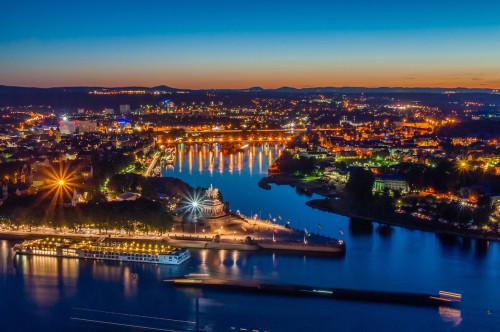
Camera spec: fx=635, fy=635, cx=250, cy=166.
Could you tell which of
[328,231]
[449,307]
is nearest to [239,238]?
[328,231]

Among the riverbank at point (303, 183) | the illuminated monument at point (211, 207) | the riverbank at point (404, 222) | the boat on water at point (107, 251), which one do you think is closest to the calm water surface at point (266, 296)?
the boat on water at point (107, 251)

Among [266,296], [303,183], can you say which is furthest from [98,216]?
[303,183]

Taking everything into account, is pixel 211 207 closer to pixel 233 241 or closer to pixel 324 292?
pixel 233 241

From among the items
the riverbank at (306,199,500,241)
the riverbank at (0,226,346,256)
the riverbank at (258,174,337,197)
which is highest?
the riverbank at (0,226,346,256)

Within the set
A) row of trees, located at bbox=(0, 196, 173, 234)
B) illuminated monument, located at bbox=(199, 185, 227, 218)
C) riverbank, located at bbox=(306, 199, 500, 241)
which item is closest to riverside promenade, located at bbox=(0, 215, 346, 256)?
row of trees, located at bbox=(0, 196, 173, 234)

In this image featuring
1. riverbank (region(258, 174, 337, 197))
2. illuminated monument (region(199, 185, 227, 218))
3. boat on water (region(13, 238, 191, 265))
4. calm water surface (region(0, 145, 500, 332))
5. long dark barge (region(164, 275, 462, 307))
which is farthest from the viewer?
riverbank (region(258, 174, 337, 197))

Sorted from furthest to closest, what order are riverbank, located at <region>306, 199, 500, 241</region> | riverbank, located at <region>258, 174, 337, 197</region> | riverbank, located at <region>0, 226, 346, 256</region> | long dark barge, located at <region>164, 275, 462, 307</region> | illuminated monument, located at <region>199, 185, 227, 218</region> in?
riverbank, located at <region>258, 174, 337, 197</region>
illuminated monument, located at <region>199, 185, 227, 218</region>
riverbank, located at <region>306, 199, 500, 241</region>
riverbank, located at <region>0, 226, 346, 256</region>
long dark barge, located at <region>164, 275, 462, 307</region>

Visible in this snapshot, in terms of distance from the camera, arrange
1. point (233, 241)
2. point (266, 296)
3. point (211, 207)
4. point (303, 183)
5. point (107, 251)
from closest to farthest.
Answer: point (266, 296)
point (107, 251)
point (233, 241)
point (211, 207)
point (303, 183)

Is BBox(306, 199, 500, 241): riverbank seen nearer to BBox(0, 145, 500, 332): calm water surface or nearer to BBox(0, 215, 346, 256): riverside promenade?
BBox(0, 145, 500, 332): calm water surface

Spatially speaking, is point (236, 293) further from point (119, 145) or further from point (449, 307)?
point (119, 145)
